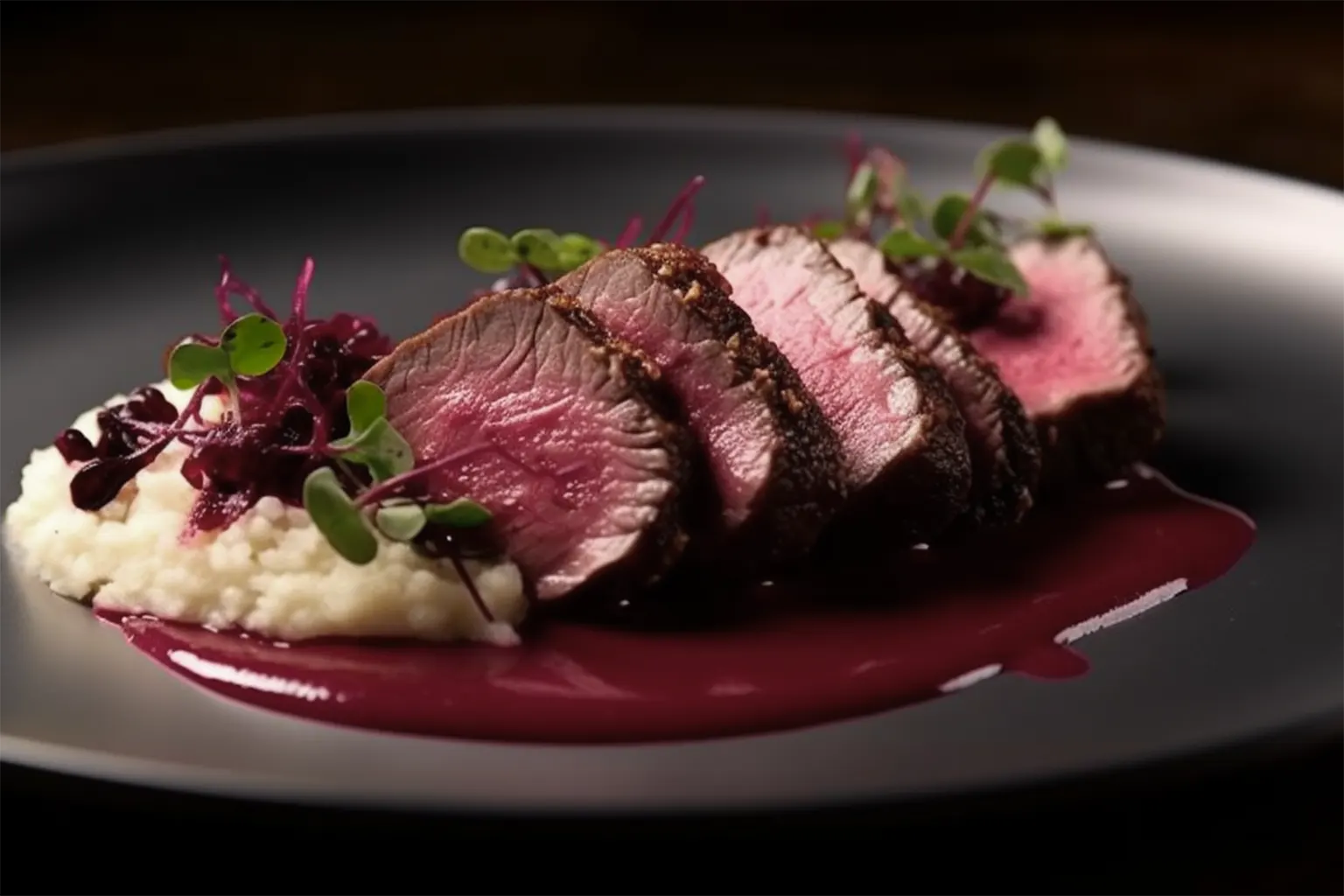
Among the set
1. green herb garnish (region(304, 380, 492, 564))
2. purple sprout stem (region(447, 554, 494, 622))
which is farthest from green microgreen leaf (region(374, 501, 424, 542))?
purple sprout stem (region(447, 554, 494, 622))

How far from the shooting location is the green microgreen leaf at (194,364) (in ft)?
13.3

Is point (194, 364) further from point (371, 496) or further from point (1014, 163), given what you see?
point (1014, 163)

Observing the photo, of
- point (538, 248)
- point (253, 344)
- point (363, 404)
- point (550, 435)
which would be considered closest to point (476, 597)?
point (550, 435)

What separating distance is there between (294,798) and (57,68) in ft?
22.6

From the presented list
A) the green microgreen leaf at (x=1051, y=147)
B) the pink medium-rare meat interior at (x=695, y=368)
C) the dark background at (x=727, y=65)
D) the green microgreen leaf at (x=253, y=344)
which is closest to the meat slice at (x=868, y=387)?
the pink medium-rare meat interior at (x=695, y=368)

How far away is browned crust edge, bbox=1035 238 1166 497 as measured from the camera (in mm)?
4641

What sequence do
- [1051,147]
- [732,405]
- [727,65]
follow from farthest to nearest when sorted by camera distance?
[727,65] < [1051,147] < [732,405]

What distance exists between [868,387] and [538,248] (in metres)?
0.95

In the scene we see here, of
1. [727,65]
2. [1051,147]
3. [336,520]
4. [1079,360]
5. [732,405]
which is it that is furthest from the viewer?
[727,65]

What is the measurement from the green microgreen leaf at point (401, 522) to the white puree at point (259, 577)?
0.11 feet

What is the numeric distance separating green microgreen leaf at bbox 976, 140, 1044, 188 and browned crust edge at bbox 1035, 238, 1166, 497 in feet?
3.42

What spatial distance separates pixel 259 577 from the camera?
12.5 ft

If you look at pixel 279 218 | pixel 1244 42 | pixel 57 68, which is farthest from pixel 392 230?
pixel 1244 42

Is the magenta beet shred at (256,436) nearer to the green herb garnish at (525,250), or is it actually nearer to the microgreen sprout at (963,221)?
the green herb garnish at (525,250)
